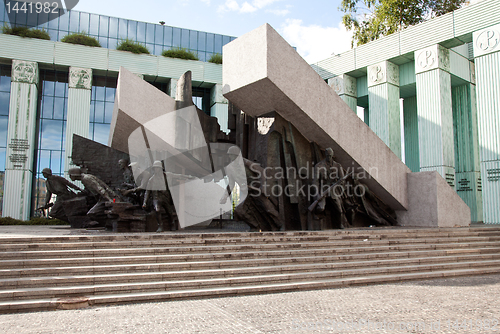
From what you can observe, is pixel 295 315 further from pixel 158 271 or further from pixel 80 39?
pixel 80 39

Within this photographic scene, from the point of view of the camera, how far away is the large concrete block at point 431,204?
9711mm

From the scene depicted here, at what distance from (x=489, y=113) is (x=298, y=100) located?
33.9 ft

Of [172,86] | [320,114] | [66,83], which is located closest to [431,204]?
[320,114]

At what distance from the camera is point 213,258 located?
5016mm

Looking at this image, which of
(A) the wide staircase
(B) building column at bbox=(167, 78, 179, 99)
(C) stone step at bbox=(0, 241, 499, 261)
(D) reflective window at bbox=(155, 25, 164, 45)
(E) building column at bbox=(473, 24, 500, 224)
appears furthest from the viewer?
(D) reflective window at bbox=(155, 25, 164, 45)

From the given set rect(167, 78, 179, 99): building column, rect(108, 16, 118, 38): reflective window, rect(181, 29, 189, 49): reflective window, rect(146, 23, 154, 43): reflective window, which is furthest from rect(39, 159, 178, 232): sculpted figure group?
rect(181, 29, 189, 49): reflective window

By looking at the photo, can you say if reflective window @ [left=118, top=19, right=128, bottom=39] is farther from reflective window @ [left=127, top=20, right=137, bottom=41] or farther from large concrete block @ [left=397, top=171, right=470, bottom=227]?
large concrete block @ [left=397, top=171, right=470, bottom=227]

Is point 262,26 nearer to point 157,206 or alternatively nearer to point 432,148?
point 157,206

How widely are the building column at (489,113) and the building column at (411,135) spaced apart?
17.9ft

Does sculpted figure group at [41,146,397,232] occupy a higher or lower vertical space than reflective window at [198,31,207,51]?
lower

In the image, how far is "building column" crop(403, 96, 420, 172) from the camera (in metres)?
20.1

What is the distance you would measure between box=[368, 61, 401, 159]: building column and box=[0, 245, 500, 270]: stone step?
12.4 m

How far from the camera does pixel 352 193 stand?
29.8 ft

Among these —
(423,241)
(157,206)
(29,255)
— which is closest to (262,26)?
(157,206)
